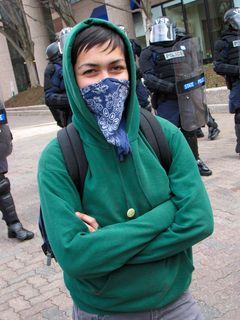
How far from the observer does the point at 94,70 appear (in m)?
1.65

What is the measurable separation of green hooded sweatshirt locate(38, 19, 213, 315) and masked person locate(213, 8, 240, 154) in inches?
190

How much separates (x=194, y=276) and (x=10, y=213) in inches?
84.5

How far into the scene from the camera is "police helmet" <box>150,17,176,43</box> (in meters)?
5.67

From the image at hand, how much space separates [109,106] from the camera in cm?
166

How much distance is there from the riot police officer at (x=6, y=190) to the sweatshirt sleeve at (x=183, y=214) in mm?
3203

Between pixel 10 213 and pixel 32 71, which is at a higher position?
pixel 32 71

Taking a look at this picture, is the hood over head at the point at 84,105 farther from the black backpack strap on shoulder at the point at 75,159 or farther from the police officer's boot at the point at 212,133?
the police officer's boot at the point at 212,133

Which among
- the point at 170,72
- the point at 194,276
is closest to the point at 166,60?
the point at 170,72

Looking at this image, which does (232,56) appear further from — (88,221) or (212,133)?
(88,221)

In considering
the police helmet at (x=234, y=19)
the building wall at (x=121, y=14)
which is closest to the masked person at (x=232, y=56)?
the police helmet at (x=234, y=19)

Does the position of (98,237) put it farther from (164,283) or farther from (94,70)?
(94,70)

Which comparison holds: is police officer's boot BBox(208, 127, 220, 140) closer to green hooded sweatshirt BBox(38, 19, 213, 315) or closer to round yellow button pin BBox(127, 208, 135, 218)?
green hooded sweatshirt BBox(38, 19, 213, 315)

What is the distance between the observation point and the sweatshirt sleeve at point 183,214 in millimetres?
1579

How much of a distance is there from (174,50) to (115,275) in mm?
4471
